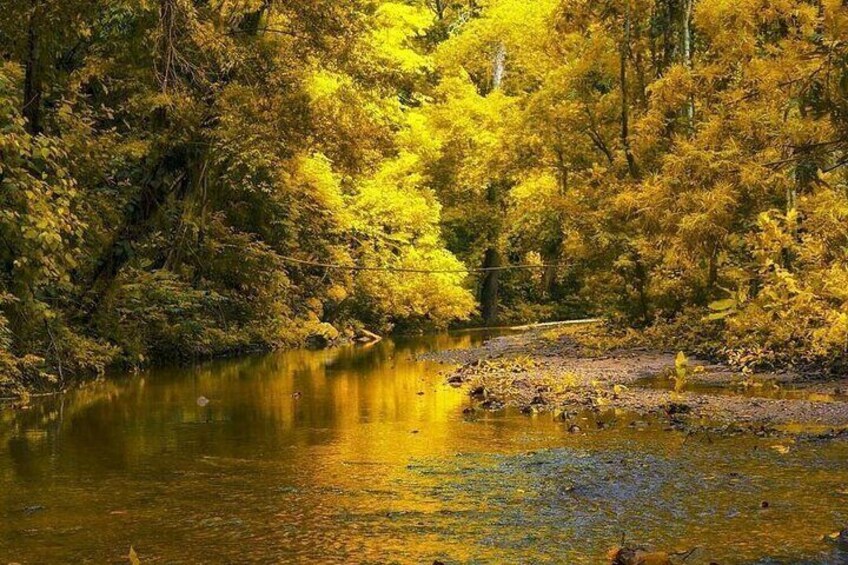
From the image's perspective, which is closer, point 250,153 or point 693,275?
point 250,153

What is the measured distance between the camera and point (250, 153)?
18109 mm

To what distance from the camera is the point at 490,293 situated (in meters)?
36.7

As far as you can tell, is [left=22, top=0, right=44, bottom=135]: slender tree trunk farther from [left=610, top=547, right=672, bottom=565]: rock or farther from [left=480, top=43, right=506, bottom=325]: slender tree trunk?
[left=480, top=43, right=506, bottom=325]: slender tree trunk

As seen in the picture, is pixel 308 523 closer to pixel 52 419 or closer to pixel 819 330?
pixel 52 419

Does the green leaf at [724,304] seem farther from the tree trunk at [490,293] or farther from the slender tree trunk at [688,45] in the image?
the tree trunk at [490,293]

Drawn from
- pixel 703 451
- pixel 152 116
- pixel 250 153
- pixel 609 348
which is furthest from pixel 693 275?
pixel 703 451

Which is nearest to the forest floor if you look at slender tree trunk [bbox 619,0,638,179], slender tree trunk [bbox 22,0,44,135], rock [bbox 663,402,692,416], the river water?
rock [bbox 663,402,692,416]

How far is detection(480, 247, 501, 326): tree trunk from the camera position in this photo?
3638cm

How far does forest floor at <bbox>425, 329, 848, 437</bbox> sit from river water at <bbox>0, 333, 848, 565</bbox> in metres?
0.63

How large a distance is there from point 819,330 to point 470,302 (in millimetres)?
19220

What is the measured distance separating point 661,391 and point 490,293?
25.2 meters

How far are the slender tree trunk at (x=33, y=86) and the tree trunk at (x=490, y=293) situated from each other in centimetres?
2445

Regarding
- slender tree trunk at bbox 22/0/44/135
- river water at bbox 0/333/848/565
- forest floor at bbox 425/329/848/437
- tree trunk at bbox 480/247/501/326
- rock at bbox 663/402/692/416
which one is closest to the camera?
river water at bbox 0/333/848/565

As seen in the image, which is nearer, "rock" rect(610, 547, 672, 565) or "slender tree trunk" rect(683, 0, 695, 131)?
"rock" rect(610, 547, 672, 565)
